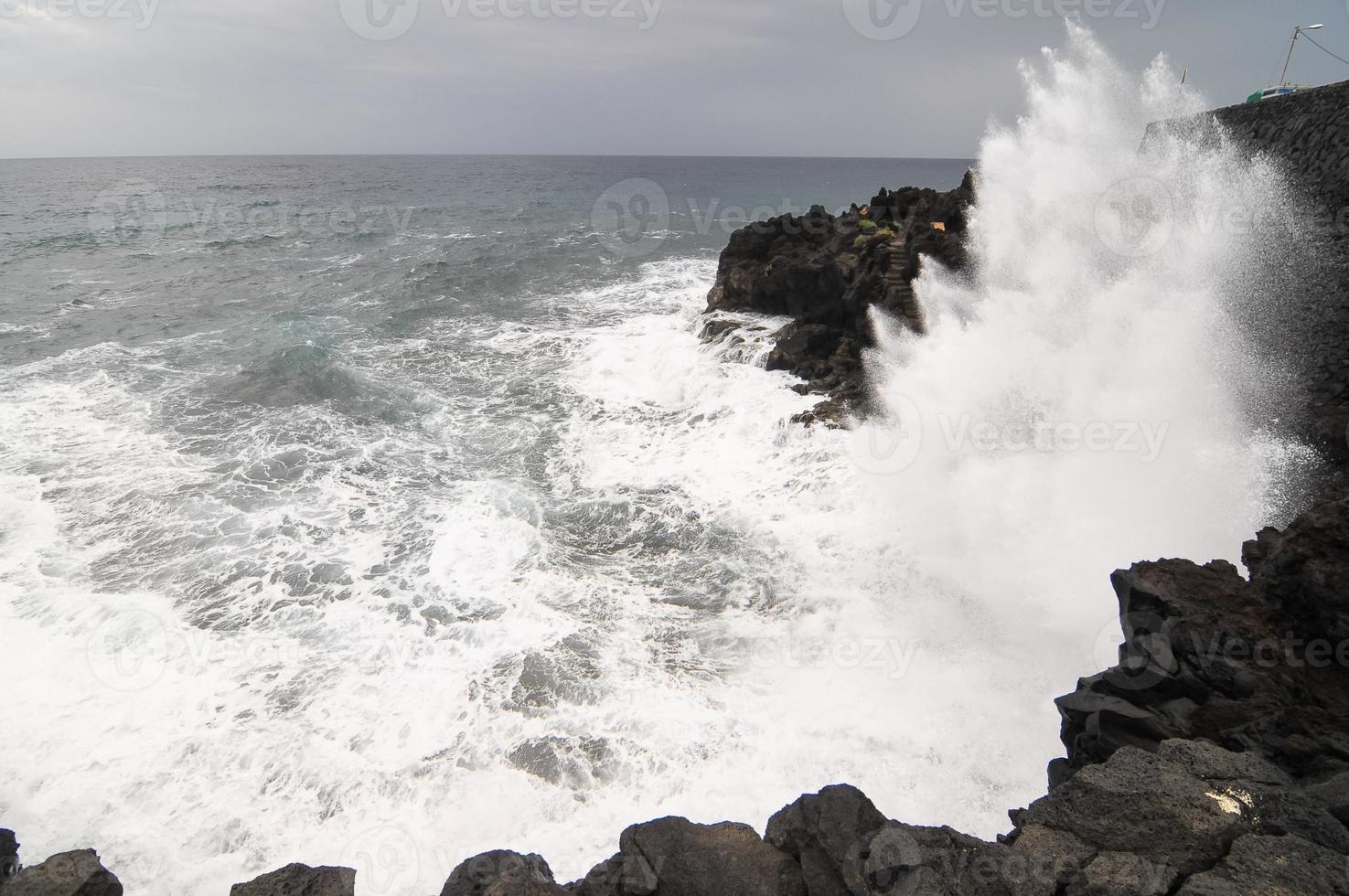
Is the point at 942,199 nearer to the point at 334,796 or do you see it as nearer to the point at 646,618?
the point at 646,618

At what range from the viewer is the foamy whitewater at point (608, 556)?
6.80m

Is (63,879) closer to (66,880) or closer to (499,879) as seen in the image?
(66,880)

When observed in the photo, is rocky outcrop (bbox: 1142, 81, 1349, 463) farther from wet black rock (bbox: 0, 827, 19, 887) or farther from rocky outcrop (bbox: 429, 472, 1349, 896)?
wet black rock (bbox: 0, 827, 19, 887)

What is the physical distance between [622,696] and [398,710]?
2563mm

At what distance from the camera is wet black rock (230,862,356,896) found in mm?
4426

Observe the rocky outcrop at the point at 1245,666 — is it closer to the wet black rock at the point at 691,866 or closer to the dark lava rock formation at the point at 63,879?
the wet black rock at the point at 691,866

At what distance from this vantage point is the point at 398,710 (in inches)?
303

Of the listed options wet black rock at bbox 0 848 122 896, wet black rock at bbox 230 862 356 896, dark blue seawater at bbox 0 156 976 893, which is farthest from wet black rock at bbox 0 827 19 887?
wet black rock at bbox 230 862 356 896

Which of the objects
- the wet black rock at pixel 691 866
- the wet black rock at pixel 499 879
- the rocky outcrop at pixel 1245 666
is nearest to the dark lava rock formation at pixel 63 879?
the wet black rock at pixel 499 879

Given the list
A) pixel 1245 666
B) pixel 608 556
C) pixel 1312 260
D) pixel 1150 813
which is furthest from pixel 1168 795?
pixel 1312 260

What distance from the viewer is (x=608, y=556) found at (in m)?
10.8

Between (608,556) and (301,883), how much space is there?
261 inches

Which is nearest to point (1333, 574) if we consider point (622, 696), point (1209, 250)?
point (622, 696)

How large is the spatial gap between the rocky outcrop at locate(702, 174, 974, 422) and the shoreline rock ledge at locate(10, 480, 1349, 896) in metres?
8.82
